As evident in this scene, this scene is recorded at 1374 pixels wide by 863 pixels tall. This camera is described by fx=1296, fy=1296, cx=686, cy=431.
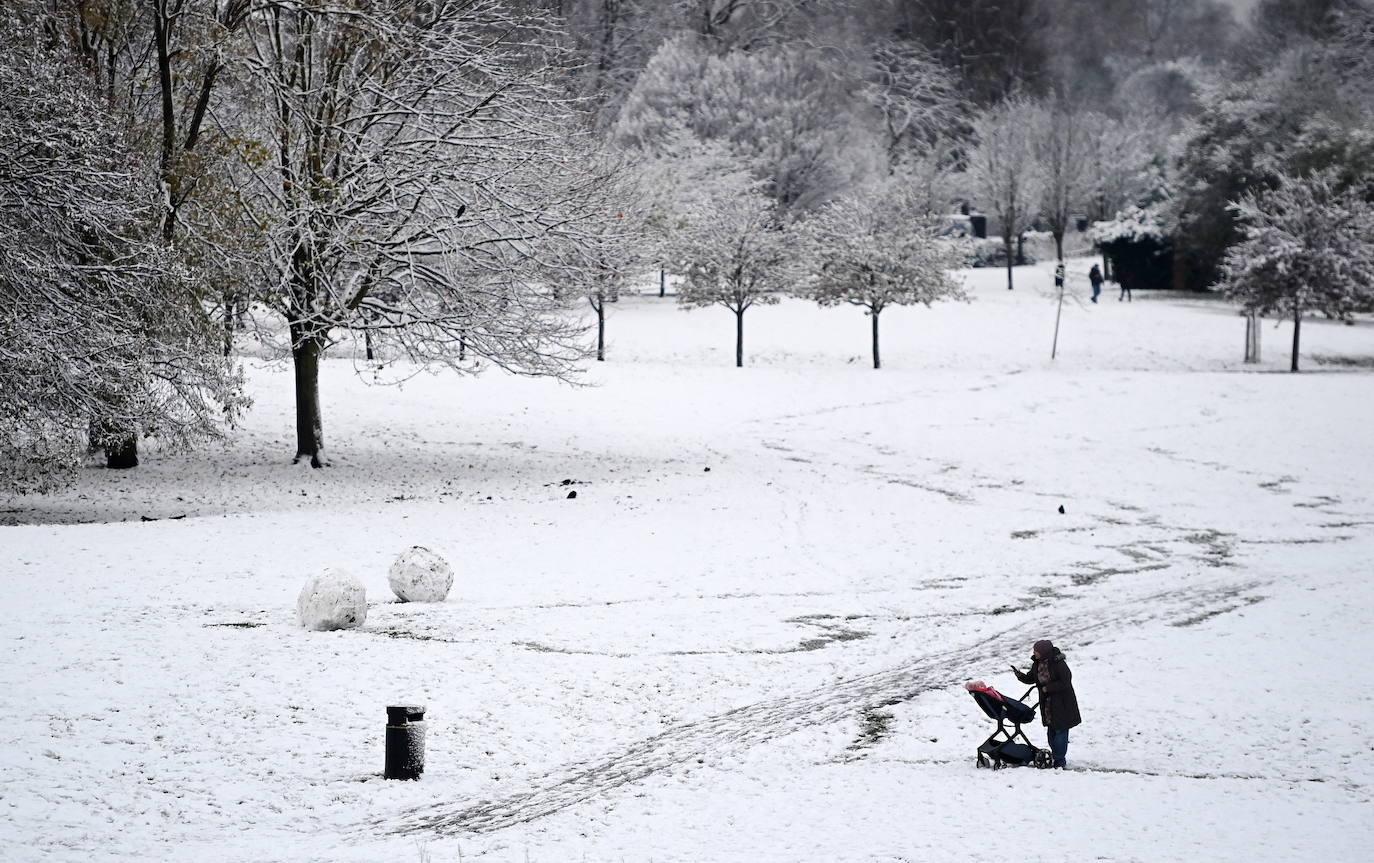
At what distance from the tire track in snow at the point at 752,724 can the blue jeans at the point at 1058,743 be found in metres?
2.11

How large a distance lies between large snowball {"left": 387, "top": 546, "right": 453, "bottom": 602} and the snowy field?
42 centimetres

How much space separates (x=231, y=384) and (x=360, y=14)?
6.47m

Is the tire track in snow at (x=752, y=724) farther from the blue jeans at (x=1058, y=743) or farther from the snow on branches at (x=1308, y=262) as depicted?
the snow on branches at (x=1308, y=262)

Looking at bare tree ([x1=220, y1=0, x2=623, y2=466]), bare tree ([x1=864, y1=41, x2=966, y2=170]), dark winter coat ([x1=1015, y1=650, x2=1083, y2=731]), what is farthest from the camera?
bare tree ([x1=864, y1=41, x2=966, y2=170])

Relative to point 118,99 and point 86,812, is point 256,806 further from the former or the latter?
point 118,99

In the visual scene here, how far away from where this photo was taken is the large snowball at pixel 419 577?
50.5ft

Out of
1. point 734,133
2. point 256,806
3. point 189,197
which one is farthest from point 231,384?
point 734,133

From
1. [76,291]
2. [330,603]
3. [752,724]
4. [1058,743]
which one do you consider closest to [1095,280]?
[76,291]

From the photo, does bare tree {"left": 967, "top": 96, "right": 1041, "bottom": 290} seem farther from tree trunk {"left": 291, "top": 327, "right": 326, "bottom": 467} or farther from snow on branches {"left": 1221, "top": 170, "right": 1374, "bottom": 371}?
tree trunk {"left": 291, "top": 327, "right": 326, "bottom": 467}

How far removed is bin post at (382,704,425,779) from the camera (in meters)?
10.3

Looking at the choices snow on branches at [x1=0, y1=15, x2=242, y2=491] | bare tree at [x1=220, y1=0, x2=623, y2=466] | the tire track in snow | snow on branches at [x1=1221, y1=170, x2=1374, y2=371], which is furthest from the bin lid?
snow on branches at [x1=1221, y1=170, x2=1374, y2=371]

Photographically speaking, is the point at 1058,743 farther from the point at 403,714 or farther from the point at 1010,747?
the point at 403,714

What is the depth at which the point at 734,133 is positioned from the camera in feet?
200

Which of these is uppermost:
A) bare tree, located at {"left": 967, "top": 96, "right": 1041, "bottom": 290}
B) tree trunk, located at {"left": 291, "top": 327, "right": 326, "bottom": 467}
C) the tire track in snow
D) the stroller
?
bare tree, located at {"left": 967, "top": 96, "right": 1041, "bottom": 290}
